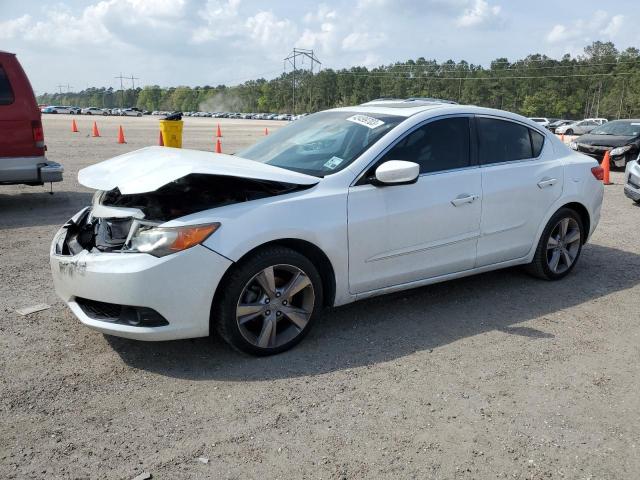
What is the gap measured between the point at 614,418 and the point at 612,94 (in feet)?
312

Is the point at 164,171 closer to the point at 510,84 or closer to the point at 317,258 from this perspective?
the point at 317,258

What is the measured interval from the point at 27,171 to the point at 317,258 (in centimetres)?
596

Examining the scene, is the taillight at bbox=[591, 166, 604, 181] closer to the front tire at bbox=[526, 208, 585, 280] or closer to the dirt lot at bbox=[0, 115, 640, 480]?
the front tire at bbox=[526, 208, 585, 280]

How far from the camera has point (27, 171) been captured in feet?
27.0

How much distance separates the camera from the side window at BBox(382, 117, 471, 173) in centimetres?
447

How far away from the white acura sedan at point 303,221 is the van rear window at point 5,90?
457cm

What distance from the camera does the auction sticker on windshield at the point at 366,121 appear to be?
15.0 feet

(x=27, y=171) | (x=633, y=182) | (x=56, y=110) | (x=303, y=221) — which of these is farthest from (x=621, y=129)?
(x=56, y=110)

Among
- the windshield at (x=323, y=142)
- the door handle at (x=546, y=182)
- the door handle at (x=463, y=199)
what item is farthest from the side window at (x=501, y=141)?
the windshield at (x=323, y=142)

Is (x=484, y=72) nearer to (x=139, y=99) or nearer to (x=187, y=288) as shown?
(x=187, y=288)

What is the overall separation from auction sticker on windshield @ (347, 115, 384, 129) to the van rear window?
5.57 metres

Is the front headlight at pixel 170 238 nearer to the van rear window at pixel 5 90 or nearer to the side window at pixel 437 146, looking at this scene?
the side window at pixel 437 146

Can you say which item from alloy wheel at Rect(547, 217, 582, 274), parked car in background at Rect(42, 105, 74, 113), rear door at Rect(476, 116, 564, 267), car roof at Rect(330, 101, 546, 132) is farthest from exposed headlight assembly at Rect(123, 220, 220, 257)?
parked car in background at Rect(42, 105, 74, 113)

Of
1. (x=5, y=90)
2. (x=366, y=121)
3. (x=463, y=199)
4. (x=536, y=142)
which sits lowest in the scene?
(x=463, y=199)
